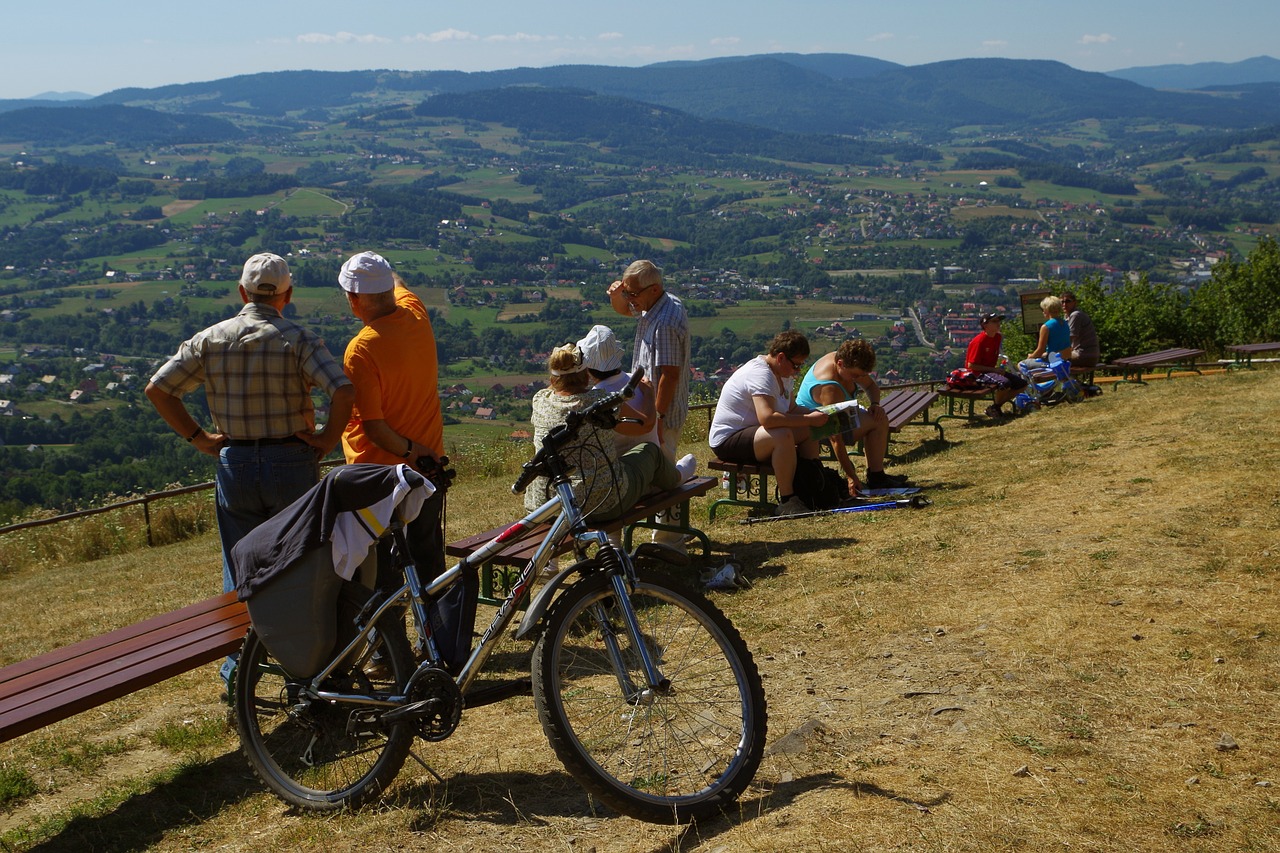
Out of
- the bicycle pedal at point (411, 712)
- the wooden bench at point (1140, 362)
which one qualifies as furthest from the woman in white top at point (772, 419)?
the wooden bench at point (1140, 362)

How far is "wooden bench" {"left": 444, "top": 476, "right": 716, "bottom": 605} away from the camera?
4441 millimetres

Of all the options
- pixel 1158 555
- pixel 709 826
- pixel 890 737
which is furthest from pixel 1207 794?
pixel 1158 555

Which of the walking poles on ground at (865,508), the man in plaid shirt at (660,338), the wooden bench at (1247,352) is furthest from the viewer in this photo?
the wooden bench at (1247,352)

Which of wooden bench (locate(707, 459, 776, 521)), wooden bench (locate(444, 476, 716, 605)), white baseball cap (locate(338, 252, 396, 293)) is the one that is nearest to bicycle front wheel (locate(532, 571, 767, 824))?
wooden bench (locate(444, 476, 716, 605))

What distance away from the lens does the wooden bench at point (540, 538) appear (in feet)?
14.6

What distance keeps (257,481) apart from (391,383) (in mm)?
651

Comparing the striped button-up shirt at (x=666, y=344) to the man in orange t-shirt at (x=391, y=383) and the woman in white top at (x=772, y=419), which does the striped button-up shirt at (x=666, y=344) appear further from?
the man in orange t-shirt at (x=391, y=383)

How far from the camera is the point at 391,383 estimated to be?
4496mm

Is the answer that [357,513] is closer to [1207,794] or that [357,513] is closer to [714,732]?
[714,732]

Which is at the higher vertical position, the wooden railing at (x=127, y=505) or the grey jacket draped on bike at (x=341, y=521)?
the grey jacket draped on bike at (x=341, y=521)

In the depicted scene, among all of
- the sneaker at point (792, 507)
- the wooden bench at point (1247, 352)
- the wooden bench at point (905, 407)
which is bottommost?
the wooden bench at point (1247, 352)

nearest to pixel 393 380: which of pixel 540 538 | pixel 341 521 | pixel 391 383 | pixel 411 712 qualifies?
pixel 391 383

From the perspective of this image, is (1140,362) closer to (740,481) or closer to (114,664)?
(740,481)

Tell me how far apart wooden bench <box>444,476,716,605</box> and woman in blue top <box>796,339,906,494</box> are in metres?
1.70
